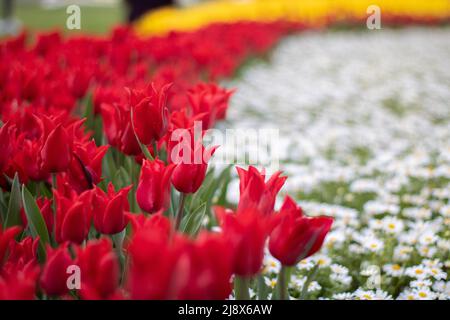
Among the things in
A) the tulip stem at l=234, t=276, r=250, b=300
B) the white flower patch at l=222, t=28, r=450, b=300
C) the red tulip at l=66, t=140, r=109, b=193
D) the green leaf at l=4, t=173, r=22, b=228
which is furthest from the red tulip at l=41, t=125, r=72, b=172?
the white flower patch at l=222, t=28, r=450, b=300

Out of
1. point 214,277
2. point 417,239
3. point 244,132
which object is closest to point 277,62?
point 244,132

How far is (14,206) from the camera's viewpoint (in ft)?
4.93

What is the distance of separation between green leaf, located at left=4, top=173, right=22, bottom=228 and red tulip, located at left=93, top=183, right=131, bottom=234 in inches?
14.4

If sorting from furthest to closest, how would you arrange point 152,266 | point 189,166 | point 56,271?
point 189,166 < point 56,271 < point 152,266

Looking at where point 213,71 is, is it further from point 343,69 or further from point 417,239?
point 343,69

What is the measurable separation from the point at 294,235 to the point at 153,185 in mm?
341

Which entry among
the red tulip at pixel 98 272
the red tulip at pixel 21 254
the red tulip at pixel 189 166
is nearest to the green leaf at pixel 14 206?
the red tulip at pixel 21 254

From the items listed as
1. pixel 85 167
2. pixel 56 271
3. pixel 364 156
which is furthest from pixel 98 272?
pixel 364 156

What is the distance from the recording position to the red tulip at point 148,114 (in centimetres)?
142

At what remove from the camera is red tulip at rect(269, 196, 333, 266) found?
40.9 inches

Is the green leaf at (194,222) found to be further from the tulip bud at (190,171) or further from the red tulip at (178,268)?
the red tulip at (178,268)

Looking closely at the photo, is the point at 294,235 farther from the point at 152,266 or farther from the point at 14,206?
the point at 14,206

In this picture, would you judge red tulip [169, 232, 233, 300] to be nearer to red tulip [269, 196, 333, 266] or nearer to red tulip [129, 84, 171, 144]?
red tulip [269, 196, 333, 266]

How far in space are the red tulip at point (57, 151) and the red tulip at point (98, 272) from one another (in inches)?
17.5
